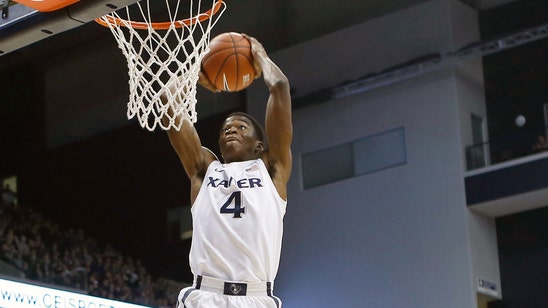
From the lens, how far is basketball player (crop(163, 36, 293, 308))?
5.04 meters

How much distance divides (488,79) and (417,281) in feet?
12.5

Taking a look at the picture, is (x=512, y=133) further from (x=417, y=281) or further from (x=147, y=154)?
(x=147, y=154)

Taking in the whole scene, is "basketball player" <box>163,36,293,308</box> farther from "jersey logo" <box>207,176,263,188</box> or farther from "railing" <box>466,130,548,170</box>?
"railing" <box>466,130,548,170</box>

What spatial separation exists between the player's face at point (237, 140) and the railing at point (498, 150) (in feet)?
40.2

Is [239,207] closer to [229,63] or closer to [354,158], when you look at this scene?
[229,63]

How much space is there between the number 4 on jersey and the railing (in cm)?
1253

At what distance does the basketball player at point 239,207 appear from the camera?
5.04 m

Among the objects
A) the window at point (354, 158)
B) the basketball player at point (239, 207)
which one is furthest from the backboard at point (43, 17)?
the window at point (354, 158)

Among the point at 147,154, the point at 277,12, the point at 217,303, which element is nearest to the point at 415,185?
the point at 277,12

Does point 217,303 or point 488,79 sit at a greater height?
point 488,79

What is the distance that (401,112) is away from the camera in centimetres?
1802

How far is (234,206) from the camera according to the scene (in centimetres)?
517

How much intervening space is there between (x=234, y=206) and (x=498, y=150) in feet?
42.2

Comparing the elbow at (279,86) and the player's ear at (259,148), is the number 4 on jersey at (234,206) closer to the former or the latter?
the player's ear at (259,148)
